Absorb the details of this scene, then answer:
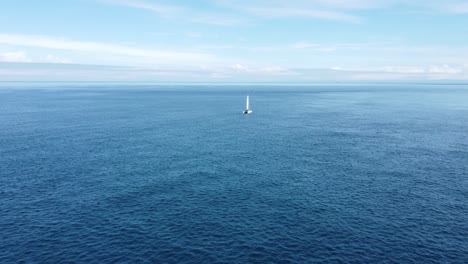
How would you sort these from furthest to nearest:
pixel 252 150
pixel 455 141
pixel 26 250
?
pixel 455 141
pixel 252 150
pixel 26 250

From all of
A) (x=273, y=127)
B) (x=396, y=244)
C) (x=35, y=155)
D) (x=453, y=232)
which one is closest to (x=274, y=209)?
(x=396, y=244)

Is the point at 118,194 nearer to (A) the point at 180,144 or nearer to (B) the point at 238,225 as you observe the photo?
(B) the point at 238,225

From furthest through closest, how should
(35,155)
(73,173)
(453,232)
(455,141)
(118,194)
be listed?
(455,141), (35,155), (73,173), (118,194), (453,232)

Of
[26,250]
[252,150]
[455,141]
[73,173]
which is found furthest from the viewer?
[455,141]

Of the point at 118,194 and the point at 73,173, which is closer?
the point at 118,194

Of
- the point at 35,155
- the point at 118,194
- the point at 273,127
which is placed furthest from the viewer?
the point at 273,127

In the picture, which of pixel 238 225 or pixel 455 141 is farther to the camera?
pixel 455 141

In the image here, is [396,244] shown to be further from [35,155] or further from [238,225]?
[35,155]


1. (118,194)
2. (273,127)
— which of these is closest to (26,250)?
(118,194)

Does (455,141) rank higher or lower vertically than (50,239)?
higher
